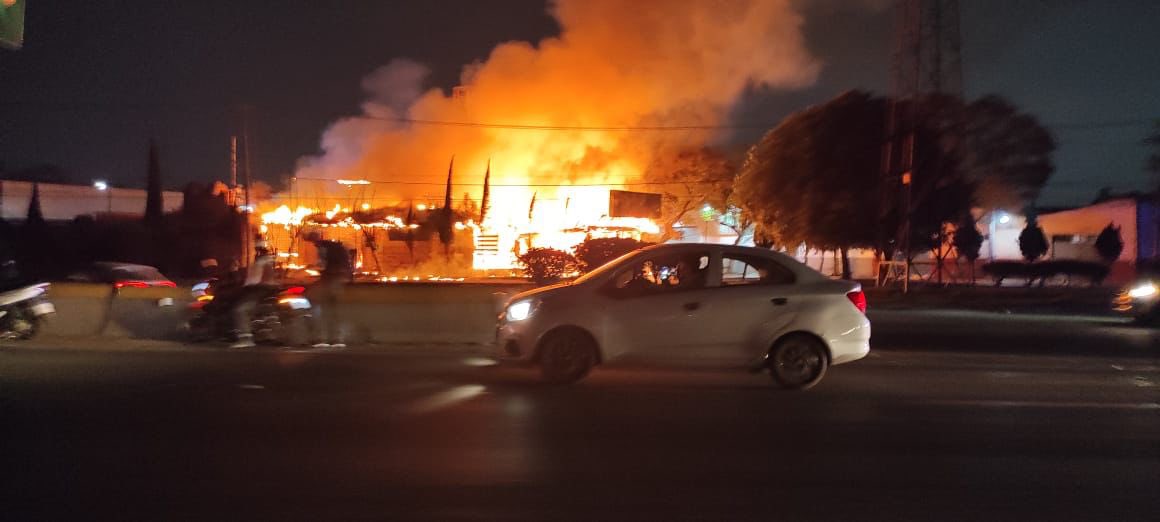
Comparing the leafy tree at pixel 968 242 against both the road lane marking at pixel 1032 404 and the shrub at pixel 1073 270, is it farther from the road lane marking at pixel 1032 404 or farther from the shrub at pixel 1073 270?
the road lane marking at pixel 1032 404

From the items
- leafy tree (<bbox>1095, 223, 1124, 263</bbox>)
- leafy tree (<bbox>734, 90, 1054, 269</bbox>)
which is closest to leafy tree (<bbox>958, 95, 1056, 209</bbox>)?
leafy tree (<bbox>734, 90, 1054, 269</bbox>)

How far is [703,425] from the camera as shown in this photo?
8289 millimetres

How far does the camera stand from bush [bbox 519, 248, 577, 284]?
34.9 meters

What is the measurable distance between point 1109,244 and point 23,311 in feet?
147

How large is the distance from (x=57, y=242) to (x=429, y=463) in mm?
39344

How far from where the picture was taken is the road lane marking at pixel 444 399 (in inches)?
353

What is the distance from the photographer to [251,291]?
13781mm

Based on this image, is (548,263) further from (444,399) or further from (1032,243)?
(1032,243)

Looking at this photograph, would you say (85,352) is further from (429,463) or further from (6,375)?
(429,463)

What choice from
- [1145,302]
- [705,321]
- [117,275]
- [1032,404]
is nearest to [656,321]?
[705,321]

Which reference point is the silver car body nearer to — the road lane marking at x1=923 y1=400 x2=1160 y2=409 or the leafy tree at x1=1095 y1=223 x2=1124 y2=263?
the road lane marking at x1=923 y1=400 x2=1160 y2=409

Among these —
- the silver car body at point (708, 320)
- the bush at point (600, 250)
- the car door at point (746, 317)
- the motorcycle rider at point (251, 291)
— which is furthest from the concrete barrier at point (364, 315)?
the bush at point (600, 250)

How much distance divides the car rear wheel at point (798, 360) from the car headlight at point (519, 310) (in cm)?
259

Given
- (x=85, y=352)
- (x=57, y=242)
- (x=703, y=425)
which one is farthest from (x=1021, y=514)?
(x=57, y=242)
